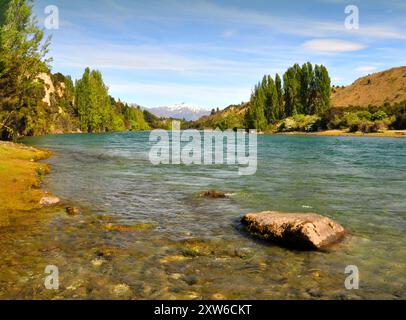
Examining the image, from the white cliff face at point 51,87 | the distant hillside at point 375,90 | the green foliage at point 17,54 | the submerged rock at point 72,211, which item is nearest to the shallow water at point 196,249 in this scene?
the submerged rock at point 72,211

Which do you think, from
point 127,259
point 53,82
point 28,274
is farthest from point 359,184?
point 53,82

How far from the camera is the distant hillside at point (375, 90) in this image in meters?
157

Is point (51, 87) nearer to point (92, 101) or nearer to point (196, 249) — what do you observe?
point (92, 101)

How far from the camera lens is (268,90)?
509 feet

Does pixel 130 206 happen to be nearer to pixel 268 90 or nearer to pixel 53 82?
pixel 268 90

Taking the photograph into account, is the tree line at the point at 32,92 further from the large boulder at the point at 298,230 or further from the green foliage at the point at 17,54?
the large boulder at the point at 298,230

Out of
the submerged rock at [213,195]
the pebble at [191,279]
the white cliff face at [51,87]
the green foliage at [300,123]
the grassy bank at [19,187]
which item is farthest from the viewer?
the white cliff face at [51,87]

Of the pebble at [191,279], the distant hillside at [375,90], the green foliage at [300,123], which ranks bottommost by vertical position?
the pebble at [191,279]

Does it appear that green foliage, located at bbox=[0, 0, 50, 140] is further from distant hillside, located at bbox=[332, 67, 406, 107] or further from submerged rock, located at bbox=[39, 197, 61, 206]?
distant hillside, located at bbox=[332, 67, 406, 107]

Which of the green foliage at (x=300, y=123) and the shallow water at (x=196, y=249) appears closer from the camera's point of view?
the shallow water at (x=196, y=249)

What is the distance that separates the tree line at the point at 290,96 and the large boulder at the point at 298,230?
13816 centimetres

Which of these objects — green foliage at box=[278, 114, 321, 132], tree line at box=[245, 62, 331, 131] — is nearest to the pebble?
green foliage at box=[278, 114, 321, 132]

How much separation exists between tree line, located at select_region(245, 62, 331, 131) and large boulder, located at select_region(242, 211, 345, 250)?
5440 inches
